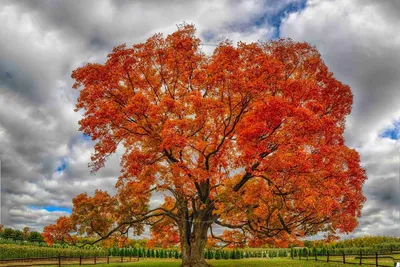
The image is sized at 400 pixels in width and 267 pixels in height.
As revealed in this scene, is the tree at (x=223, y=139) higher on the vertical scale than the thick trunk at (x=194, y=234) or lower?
higher

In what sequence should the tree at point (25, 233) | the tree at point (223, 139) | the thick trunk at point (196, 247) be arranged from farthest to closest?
the tree at point (25, 233)
the thick trunk at point (196, 247)
the tree at point (223, 139)

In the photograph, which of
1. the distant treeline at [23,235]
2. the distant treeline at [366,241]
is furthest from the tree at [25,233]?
the distant treeline at [366,241]

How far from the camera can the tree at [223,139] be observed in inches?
618

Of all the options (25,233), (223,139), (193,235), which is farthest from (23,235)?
(223,139)

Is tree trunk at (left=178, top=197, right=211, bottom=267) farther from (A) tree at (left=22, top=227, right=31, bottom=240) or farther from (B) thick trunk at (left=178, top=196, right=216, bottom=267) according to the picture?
(A) tree at (left=22, top=227, right=31, bottom=240)

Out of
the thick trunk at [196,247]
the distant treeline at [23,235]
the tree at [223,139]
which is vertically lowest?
the distant treeline at [23,235]

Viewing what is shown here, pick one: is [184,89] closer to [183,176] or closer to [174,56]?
[174,56]

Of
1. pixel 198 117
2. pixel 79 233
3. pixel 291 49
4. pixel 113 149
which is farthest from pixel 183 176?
pixel 291 49

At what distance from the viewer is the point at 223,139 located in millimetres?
16828

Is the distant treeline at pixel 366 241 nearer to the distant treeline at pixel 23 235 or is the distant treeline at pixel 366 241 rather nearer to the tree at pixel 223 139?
the tree at pixel 223 139

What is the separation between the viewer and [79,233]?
750 inches

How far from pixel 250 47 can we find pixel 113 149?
8913mm

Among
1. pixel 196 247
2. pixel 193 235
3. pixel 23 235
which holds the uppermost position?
pixel 193 235

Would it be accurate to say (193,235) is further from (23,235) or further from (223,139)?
(23,235)
